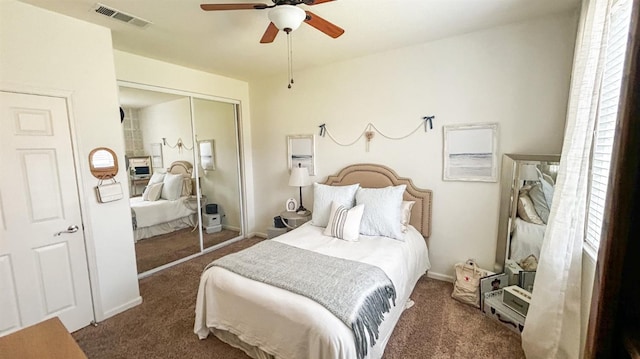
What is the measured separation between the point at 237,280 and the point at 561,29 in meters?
3.37

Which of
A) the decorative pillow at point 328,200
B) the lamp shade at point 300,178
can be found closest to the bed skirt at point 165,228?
the lamp shade at point 300,178

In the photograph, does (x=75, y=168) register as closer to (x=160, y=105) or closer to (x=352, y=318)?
(x=160, y=105)

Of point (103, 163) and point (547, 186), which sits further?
point (103, 163)

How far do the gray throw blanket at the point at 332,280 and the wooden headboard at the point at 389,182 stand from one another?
48.4 inches

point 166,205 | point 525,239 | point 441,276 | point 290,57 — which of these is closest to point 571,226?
point 525,239

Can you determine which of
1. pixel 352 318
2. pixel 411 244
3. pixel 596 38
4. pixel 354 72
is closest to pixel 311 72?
pixel 354 72

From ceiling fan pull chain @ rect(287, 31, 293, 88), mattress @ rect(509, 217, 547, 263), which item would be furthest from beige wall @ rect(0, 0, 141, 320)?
mattress @ rect(509, 217, 547, 263)

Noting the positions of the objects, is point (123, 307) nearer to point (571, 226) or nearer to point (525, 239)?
point (571, 226)

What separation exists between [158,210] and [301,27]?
279 centimetres

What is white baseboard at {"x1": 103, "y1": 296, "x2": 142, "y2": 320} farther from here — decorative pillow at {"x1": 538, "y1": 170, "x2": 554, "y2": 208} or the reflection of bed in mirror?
decorative pillow at {"x1": 538, "y1": 170, "x2": 554, "y2": 208}

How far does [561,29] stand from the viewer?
226 cm

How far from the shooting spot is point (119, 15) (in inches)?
85.0

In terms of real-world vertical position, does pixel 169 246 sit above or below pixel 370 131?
below

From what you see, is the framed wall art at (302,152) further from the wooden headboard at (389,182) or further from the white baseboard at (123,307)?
the white baseboard at (123,307)
